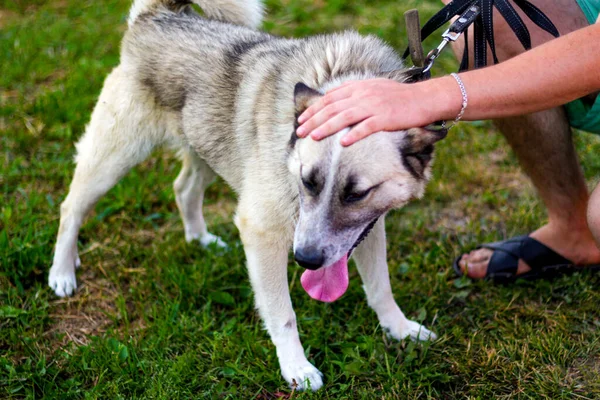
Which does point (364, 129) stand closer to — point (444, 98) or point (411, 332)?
point (444, 98)

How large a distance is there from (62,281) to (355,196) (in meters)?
1.82

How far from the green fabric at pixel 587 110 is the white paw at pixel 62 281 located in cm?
258

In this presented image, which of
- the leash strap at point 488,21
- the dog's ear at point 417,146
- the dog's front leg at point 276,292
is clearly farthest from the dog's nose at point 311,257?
the leash strap at point 488,21

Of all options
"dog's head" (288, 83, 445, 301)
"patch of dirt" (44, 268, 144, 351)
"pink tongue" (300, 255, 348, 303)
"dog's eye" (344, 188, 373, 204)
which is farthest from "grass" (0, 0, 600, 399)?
"dog's eye" (344, 188, 373, 204)

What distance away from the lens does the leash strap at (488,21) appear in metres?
2.41

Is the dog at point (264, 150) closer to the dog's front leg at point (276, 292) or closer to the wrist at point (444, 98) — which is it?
the dog's front leg at point (276, 292)

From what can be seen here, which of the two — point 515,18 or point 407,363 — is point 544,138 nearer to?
point 515,18

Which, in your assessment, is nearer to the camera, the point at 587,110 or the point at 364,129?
the point at 364,129

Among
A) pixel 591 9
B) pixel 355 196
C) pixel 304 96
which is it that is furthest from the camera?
pixel 591 9

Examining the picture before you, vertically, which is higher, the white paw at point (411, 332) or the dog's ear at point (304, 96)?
the dog's ear at point (304, 96)

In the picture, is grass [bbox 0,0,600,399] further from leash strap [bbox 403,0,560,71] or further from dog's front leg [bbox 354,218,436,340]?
leash strap [bbox 403,0,560,71]

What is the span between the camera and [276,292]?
2648 mm

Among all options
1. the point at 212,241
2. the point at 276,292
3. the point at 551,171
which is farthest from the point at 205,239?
the point at 551,171

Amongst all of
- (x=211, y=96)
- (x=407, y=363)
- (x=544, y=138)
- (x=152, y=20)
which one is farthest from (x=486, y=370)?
(x=152, y=20)
